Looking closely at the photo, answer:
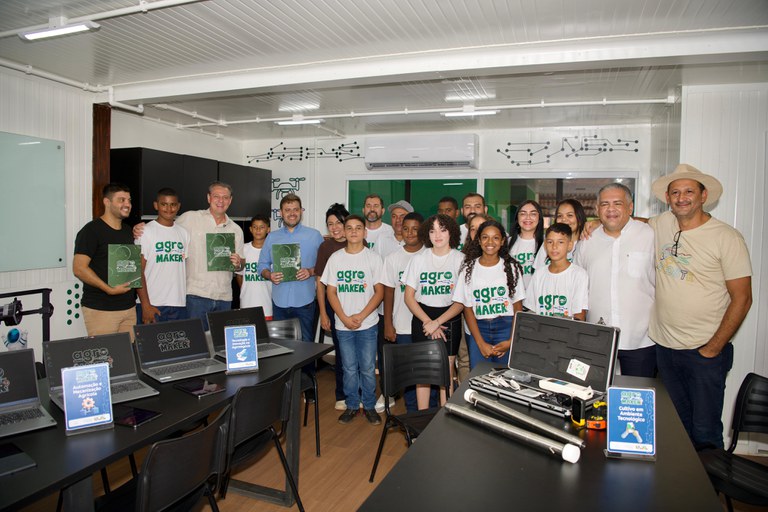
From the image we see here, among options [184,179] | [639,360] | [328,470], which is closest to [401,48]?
[639,360]

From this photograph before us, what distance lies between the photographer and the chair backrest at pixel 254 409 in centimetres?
222

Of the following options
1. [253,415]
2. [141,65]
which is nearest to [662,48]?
[253,415]

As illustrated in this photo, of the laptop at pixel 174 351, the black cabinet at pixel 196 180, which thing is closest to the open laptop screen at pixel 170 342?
the laptop at pixel 174 351

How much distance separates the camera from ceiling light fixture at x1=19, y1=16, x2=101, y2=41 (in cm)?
313

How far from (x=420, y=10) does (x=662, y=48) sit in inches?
66.5

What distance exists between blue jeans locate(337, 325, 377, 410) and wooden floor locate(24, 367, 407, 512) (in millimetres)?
246

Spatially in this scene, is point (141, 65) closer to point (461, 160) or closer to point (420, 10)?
point (420, 10)

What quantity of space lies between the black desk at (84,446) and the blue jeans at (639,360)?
90.0 inches

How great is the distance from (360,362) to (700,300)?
2.46m

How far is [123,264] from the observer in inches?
149

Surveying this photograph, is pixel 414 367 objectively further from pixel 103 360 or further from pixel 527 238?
pixel 103 360

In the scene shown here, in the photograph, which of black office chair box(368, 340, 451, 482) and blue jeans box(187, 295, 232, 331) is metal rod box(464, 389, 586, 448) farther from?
blue jeans box(187, 295, 232, 331)

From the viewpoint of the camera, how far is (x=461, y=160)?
258 inches

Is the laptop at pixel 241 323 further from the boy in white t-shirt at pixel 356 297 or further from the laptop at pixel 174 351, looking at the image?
the boy in white t-shirt at pixel 356 297
